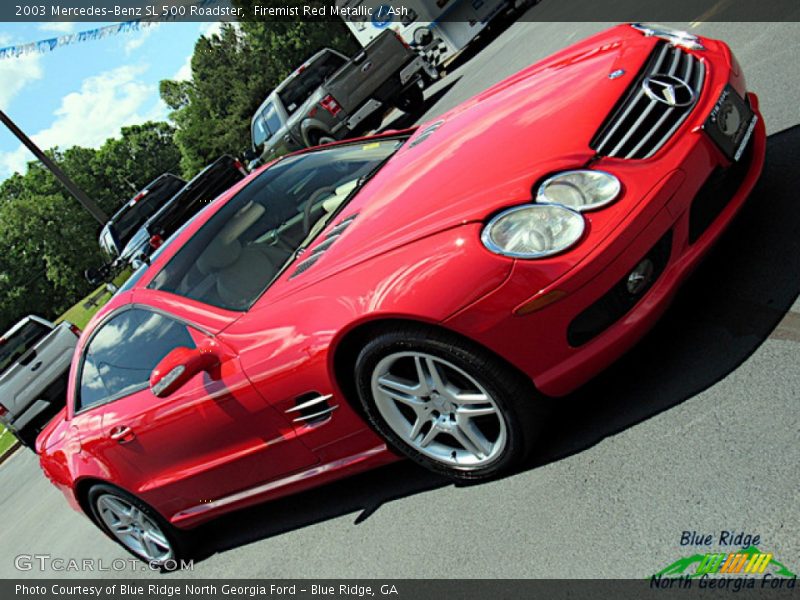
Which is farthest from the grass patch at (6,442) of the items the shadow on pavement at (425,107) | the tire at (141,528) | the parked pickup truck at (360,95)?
the shadow on pavement at (425,107)

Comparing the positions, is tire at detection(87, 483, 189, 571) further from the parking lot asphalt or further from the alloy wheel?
the parking lot asphalt

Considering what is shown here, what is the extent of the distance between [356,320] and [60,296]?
214 ft

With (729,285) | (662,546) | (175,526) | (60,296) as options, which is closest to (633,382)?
(729,285)

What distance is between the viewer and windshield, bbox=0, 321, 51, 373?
9.16 m

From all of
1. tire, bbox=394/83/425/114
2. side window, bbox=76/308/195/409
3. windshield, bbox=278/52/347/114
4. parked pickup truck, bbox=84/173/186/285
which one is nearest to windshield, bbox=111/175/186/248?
parked pickup truck, bbox=84/173/186/285

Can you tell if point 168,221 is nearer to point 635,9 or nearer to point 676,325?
point 635,9

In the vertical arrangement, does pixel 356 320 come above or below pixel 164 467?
above

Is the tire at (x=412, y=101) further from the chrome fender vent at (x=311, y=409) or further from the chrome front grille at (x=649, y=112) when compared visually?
the chrome fender vent at (x=311, y=409)

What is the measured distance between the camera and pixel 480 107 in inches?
157

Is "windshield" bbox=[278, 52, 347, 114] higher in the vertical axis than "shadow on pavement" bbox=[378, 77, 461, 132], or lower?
higher

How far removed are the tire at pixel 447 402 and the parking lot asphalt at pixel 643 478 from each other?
0.19m

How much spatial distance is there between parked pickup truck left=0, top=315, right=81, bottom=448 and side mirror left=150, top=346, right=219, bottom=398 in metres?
4.77

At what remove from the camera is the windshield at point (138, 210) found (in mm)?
15102

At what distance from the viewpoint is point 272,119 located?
620 inches
